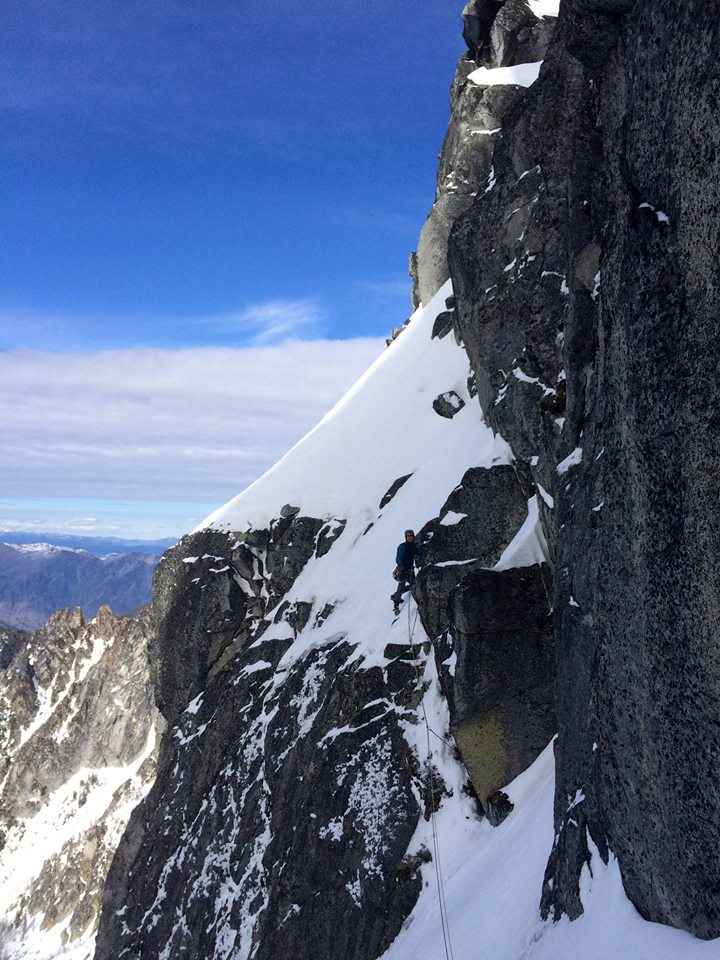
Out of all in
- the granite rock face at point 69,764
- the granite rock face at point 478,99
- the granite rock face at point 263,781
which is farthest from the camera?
the granite rock face at point 69,764

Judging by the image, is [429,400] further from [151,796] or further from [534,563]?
[151,796]

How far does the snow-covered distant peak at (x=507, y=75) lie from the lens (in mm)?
42688

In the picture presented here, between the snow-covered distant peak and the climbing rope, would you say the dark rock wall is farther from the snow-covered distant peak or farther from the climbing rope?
the snow-covered distant peak

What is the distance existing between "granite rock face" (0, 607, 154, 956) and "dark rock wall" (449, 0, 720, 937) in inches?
3310

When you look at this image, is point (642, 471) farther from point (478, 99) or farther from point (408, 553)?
point (478, 99)

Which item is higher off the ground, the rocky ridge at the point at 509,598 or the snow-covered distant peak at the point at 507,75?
the snow-covered distant peak at the point at 507,75

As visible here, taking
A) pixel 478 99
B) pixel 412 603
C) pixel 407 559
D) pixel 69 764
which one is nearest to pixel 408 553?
pixel 407 559

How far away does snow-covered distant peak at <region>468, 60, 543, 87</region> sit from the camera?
140 ft

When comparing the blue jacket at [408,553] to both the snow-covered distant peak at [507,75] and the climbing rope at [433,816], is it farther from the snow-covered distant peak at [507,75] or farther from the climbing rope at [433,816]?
the snow-covered distant peak at [507,75]

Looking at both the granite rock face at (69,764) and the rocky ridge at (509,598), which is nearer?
the rocky ridge at (509,598)

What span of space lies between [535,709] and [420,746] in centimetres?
422

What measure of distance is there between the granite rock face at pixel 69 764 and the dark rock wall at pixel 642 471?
276 feet

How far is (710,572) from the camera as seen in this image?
7090 mm

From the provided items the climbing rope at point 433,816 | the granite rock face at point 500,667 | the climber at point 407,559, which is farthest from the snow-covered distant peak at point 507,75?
the granite rock face at point 500,667
